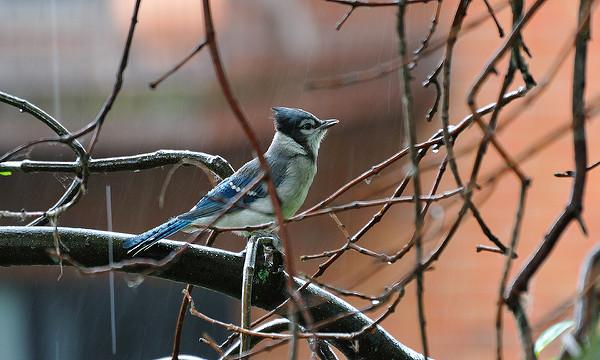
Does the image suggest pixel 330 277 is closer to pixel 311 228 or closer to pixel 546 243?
pixel 311 228

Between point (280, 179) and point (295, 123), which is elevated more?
point (295, 123)

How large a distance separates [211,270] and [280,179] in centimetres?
84

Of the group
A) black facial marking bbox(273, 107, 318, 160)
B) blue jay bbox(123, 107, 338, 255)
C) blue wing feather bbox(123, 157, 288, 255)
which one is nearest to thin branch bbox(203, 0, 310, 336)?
blue wing feather bbox(123, 157, 288, 255)

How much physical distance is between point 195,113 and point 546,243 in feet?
8.85

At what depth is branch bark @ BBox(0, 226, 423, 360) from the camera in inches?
39.8

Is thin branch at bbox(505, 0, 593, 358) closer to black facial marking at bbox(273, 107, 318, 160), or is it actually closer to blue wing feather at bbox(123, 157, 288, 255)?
blue wing feather at bbox(123, 157, 288, 255)

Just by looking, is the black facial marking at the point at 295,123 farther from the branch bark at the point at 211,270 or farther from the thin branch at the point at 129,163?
the branch bark at the point at 211,270

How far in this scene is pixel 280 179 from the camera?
1875 millimetres

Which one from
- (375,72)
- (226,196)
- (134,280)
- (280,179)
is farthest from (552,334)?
(280,179)

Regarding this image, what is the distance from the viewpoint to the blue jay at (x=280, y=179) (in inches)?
65.2

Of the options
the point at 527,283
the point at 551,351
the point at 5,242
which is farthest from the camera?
the point at 551,351

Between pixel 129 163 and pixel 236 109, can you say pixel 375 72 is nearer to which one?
pixel 236 109

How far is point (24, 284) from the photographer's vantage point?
3344 mm

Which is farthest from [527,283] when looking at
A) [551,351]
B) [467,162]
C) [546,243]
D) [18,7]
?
[18,7]
